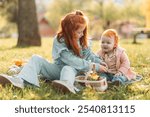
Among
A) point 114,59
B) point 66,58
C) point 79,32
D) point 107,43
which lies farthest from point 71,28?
point 114,59

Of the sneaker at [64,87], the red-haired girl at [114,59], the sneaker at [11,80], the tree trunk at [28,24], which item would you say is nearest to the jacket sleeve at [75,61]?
the red-haired girl at [114,59]

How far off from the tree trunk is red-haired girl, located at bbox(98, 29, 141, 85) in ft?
23.1

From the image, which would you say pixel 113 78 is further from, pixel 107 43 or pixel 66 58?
pixel 66 58

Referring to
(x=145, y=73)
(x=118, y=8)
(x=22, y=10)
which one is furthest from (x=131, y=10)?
(x=145, y=73)

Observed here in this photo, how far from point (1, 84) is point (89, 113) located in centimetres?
111

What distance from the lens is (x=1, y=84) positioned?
4.84 meters

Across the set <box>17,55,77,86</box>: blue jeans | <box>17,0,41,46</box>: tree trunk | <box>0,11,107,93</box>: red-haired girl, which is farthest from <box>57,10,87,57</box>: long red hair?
<box>17,0,41,46</box>: tree trunk

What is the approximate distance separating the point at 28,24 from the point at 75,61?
771cm

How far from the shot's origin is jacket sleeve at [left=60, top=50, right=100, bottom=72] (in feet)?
16.7

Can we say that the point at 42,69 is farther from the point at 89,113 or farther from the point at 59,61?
the point at 89,113

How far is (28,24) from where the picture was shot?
12633 mm

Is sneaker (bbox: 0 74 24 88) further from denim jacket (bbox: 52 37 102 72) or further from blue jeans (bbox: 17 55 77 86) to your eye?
denim jacket (bbox: 52 37 102 72)

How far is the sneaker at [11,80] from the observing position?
15.6ft

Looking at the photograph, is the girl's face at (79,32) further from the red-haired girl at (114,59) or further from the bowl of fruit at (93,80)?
the bowl of fruit at (93,80)
